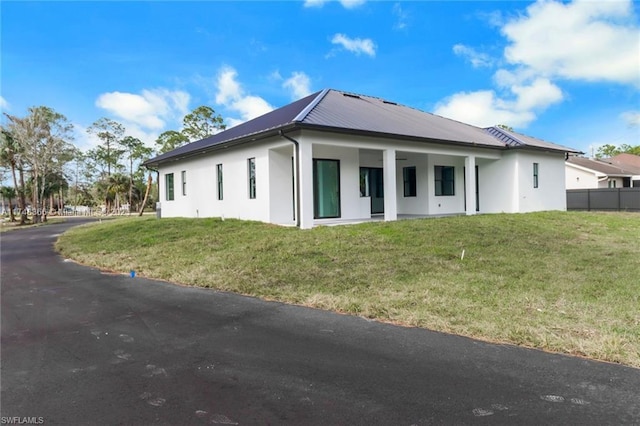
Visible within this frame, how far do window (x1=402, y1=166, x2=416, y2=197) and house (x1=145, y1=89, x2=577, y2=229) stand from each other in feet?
0.15

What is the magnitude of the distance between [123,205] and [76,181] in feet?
46.4

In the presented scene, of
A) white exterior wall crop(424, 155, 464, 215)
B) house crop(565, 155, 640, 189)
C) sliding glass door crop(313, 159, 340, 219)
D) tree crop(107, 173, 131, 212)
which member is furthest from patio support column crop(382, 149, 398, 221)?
tree crop(107, 173, 131, 212)

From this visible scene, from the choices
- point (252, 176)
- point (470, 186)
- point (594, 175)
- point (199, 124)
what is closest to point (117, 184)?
point (199, 124)

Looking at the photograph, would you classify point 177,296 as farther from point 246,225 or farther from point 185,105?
point 185,105

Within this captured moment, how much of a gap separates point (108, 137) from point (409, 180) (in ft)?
160

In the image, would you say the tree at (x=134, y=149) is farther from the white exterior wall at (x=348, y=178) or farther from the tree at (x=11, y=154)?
the white exterior wall at (x=348, y=178)

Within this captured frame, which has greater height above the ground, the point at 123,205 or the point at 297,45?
the point at 297,45

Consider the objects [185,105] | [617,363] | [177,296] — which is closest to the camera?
[617,363]

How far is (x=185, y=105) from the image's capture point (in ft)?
132

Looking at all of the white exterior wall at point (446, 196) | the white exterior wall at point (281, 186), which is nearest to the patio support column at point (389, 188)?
the white exterior wall at point (281, 186)

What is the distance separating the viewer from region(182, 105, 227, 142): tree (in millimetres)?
41094

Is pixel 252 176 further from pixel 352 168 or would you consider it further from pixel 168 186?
pixel 168 186

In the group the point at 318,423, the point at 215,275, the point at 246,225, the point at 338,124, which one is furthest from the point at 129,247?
the point at 318,423

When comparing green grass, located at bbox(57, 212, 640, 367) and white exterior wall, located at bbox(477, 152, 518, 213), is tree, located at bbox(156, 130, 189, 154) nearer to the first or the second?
green grass, located at bbox(57, 212, 640, 367)
